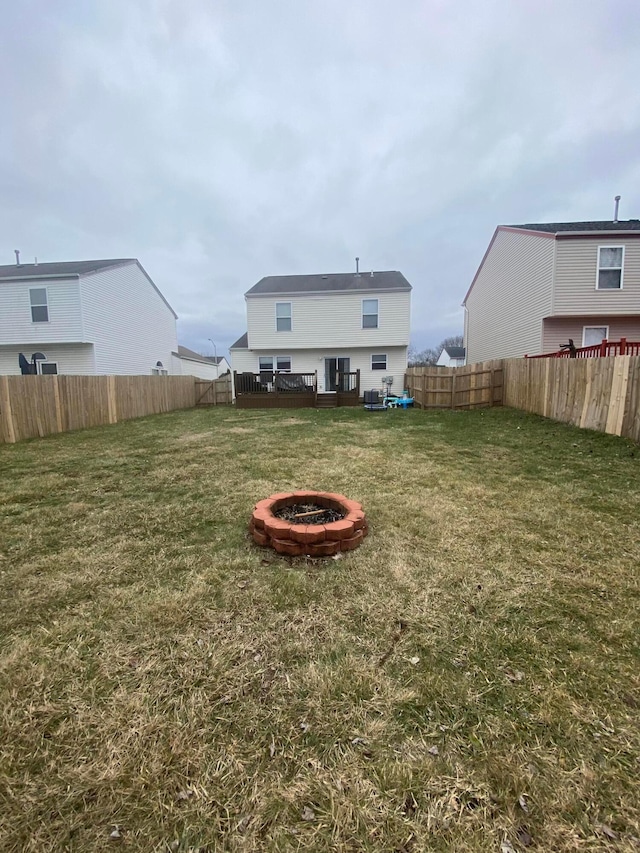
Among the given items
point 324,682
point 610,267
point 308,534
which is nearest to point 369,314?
point 610,267

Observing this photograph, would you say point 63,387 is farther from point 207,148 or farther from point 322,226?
point 322,226

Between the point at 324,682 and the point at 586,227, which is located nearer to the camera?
the point at 324,682

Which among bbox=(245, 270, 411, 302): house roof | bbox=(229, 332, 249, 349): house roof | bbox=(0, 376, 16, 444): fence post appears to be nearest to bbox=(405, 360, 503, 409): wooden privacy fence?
bbox=(245, 270, 411, 302): house roof

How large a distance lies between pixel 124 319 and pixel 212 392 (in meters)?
5.12

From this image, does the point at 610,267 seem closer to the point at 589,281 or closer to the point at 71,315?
the point at 589,281

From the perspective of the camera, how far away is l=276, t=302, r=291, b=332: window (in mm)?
16500

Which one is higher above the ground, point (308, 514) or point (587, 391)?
point (587, 391)

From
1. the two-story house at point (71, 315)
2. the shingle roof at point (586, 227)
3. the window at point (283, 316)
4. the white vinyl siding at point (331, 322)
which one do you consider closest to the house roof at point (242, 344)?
the white vinyl siding at point (331, 322)

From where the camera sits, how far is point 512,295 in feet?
46.2

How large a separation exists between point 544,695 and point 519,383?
10316 millimetres

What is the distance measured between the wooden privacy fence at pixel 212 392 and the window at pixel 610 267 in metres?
15.6

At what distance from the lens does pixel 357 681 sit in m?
1.61

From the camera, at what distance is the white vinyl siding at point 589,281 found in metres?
11.5

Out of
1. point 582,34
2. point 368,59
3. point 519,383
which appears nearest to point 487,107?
point 582,34
